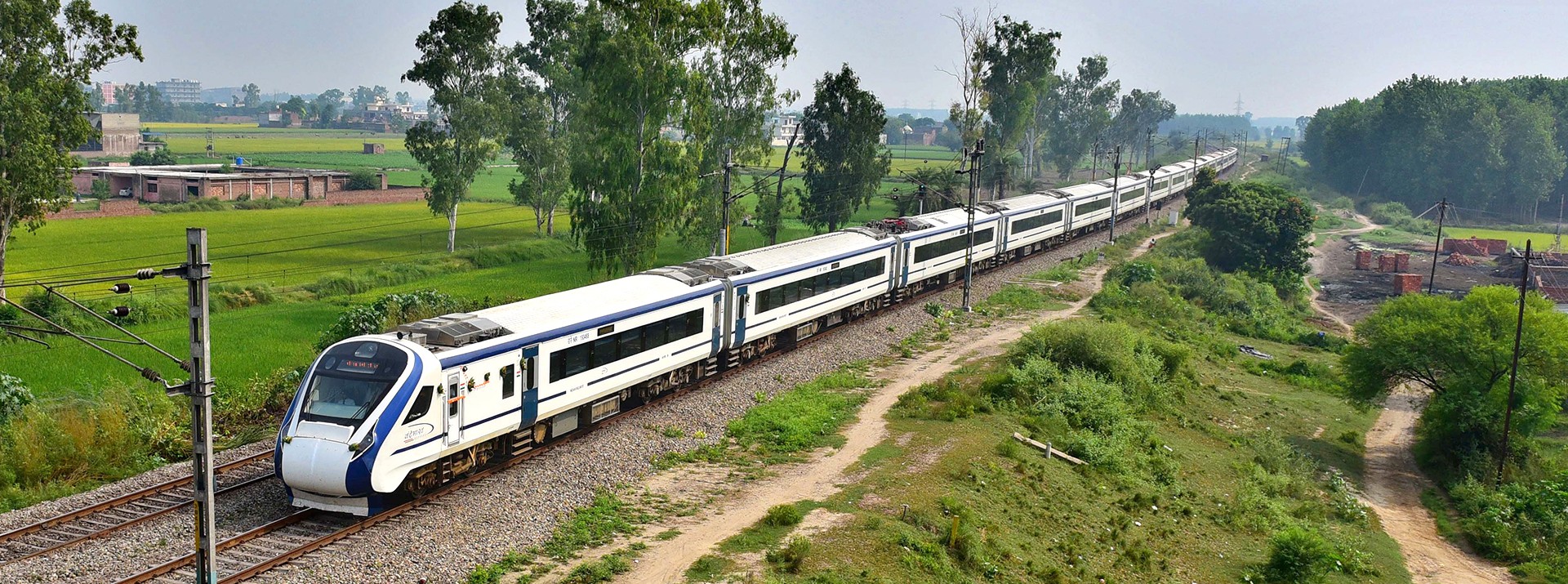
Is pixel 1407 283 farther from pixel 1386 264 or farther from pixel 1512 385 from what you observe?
pixel 1512 385

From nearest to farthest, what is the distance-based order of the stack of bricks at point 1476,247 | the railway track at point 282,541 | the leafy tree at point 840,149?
1. the railway track at point 282,541
2. the leafy tree at point 840,149
3. the stack of bricks at point 1476,247

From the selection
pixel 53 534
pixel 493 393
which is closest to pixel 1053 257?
pixel 493 393

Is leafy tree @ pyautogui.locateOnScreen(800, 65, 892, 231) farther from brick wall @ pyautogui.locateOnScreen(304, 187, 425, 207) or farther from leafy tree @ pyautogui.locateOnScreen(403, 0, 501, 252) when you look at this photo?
brick wall @ pyautogui.locateOnScreen(304, 187, 425, 207)

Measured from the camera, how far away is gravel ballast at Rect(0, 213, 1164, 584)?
52.6 ft

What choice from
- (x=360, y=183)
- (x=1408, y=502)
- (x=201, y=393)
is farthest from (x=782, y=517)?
(x=360, y=183)

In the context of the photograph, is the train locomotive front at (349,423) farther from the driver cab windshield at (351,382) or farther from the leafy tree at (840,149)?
the leafy tree at (840,149)

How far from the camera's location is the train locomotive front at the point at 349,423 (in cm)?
1772

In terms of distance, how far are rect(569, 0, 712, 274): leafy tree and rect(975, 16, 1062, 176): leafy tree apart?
4432 centimetres

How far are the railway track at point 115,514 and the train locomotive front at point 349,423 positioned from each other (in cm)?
210

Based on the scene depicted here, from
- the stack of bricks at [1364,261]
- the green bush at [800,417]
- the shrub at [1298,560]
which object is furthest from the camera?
the stack of bricks at [1364,261]

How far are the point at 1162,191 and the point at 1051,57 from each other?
576 inches

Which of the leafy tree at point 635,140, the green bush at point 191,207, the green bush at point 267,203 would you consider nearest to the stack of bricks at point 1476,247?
the leafy tree at point 635,140

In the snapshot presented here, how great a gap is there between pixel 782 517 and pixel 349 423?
7.12m

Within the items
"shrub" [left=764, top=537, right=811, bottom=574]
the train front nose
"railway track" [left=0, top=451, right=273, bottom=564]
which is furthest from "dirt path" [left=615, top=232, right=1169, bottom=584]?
"railway track" [left=0, top=451, right=273, bottom=564]
